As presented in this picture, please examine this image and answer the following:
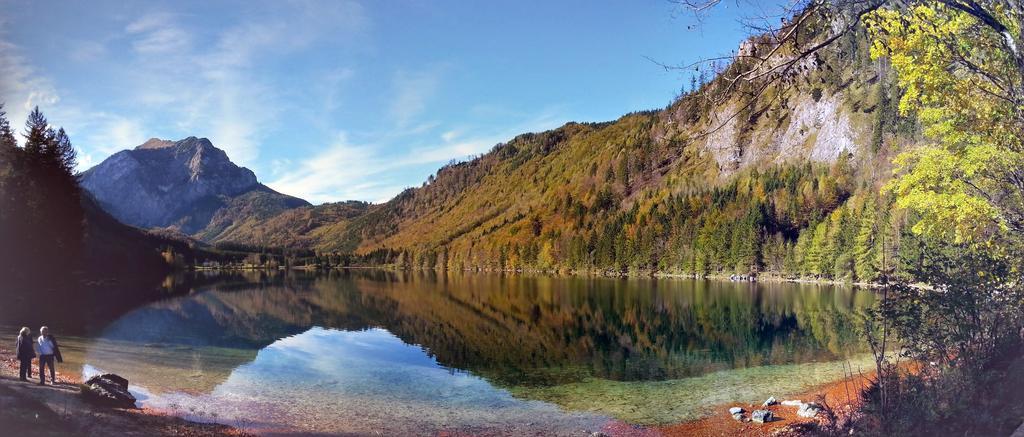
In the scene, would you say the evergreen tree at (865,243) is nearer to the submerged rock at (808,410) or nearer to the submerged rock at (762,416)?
the submerged rock at (808,410)

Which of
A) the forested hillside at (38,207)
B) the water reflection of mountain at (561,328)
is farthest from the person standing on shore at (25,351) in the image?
the forested hillside at (38,207)

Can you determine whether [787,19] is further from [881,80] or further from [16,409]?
[881,80]

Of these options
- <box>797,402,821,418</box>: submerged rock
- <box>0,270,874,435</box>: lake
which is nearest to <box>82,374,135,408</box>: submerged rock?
<box>0,270,874,435</box>: lake

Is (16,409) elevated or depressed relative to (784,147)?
depressed

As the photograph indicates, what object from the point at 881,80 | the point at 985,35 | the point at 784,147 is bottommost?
the point at 985,35

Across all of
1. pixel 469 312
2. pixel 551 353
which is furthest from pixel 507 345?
pixel 469 312

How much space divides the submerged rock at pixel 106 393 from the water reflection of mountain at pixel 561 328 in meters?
16.7

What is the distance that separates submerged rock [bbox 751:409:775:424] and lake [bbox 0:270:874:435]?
2506 millimetres

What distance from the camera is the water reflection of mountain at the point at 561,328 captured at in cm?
3316

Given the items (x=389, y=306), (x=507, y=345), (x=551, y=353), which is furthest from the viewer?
(x=389, y=306)

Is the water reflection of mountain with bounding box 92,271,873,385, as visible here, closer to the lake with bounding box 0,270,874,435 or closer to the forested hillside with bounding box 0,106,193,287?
the lake with bounding box 0,270,874,435

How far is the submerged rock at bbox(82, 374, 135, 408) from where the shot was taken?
781 inches

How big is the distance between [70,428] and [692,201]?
180792mm

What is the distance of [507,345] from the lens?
41.1 metres
